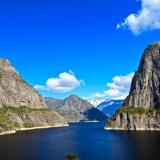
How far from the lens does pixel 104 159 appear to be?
19950 cm

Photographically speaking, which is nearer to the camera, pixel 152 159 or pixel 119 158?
pixel 152 159

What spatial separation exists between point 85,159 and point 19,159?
3313 centimetres

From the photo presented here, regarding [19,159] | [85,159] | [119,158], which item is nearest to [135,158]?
[119,158]

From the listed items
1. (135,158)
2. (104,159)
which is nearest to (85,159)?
(104,159)

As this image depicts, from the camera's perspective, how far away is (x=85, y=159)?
198 m

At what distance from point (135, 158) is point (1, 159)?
66226mm

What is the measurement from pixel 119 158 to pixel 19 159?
165 feet

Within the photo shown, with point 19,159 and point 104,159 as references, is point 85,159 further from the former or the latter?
point 19,159

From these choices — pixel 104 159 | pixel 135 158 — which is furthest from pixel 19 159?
pixel 135 158

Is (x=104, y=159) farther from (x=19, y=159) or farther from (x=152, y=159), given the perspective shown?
(x=19, y=159)

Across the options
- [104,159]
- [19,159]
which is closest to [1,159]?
[19,159]

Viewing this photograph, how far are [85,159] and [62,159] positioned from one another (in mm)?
11556

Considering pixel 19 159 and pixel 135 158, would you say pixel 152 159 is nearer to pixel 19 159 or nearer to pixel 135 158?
pixel 135 158

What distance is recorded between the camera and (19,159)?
19962 centimetres
